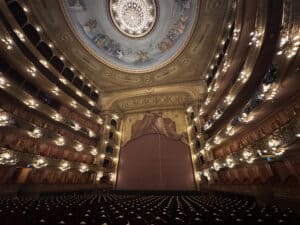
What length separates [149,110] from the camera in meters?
→ 19.3

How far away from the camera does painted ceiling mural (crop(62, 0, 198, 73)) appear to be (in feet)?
44.6

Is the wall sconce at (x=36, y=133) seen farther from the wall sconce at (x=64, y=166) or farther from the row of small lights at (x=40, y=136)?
the wall sconce at (x=64, y=166)

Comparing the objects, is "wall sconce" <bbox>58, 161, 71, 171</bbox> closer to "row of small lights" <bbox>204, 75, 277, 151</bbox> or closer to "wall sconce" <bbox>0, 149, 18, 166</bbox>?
"wall sconce" <bbox>0, 149, 18, 166</bbox>

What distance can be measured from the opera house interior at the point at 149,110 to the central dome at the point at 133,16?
119 millimetres

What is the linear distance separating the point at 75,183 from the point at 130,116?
385 inches

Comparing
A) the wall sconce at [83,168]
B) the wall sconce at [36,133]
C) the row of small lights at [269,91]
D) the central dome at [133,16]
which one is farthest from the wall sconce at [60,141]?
the central dome at [133,16]

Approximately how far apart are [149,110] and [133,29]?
9.83m

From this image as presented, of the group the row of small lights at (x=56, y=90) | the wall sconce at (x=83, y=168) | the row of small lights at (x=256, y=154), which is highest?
the row of small lights at (x=56, y=90)

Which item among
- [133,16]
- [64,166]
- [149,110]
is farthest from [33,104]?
[133,16]

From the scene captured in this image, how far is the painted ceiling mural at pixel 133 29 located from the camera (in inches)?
535

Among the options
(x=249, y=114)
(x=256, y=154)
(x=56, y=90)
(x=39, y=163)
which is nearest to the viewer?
(x=256, y=154)

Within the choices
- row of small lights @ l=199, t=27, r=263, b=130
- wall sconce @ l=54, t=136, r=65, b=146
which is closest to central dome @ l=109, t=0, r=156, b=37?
row of small lights @ l=199, t=27, r=263, b=130

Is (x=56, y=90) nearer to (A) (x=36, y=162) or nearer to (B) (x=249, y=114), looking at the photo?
(A) (x=36, y=162)

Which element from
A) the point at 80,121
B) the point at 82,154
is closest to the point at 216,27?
the point at 80,121
